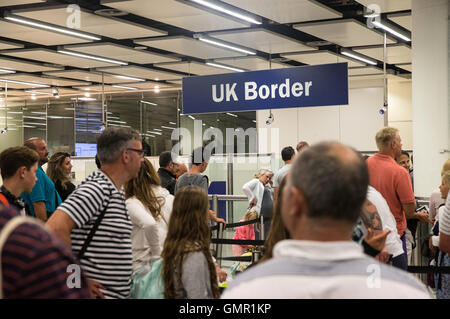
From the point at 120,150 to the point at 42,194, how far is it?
83.8 inches

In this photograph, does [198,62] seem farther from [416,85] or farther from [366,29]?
[416,85]

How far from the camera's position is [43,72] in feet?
45.1

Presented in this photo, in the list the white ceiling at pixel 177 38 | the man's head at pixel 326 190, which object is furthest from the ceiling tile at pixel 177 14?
the man's head at pixel 326 190

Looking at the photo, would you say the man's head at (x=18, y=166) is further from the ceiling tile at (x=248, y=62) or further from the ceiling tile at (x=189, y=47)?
the ceiling tile at (x=248, y=62)

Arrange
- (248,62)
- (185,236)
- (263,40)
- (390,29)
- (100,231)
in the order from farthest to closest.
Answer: (248,62) < (263,40) < (390,29) < (185,236) < (100,231)

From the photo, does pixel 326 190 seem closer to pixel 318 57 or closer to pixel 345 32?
pixel 345 32

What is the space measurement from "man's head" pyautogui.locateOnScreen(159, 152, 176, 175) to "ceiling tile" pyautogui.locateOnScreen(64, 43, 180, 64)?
5244 mm

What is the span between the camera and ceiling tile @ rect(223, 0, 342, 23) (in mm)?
7906

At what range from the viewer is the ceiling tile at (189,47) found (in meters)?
10.3

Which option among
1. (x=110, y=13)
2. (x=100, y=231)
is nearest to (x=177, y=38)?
(x=110, y=13)

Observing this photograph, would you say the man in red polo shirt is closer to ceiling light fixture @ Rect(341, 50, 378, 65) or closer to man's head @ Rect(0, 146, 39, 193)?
man's head @ Rect(0, 146, 39, 193)

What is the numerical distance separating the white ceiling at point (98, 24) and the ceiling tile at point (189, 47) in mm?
393

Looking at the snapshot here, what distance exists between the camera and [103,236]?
261 cm

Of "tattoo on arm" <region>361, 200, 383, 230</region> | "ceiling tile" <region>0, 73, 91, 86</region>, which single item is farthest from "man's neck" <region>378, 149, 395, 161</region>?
"ceiling tile" <region>0, 73, 91, 86</region>
